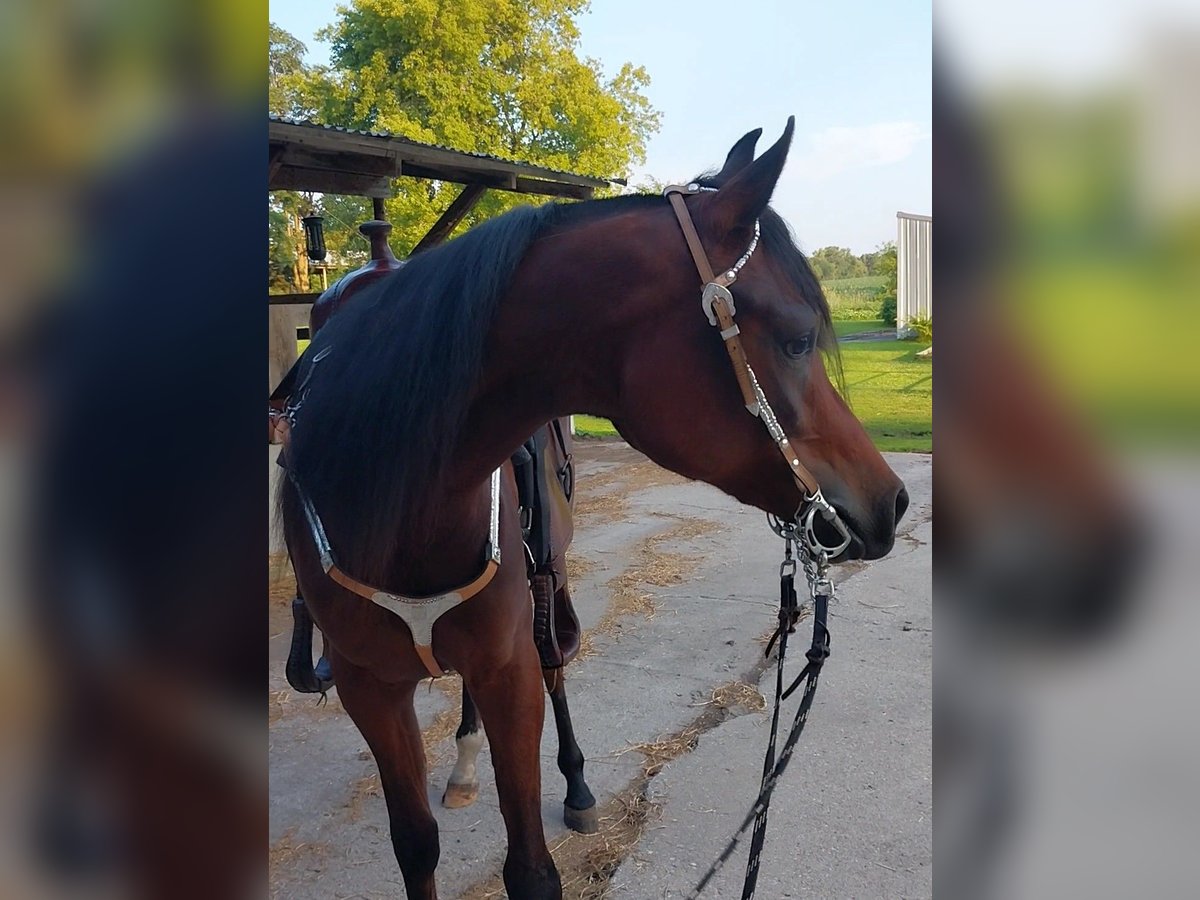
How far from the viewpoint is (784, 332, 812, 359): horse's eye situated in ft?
4.44

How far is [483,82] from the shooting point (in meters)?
10.5

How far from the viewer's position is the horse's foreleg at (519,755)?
1842 millimetres

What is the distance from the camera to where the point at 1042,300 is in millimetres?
484

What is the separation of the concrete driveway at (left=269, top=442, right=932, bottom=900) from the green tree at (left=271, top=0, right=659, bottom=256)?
6914mm

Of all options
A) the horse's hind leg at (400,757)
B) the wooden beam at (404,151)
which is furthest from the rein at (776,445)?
the wooden beam at (404,151)

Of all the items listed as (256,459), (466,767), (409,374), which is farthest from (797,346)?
(466,767)

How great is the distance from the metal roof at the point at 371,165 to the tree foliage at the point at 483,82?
408 cm

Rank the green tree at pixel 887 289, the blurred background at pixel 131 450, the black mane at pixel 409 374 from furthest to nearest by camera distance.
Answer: the green tree at pixel 887 289
the black mane at pixel 409 374
the blurred background at pixel 131 450

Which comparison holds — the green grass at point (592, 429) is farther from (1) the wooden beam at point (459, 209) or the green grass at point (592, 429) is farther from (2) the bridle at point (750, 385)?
(2) the bridle at point (750, 385)

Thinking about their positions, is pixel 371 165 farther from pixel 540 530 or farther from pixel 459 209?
pixel 540 530

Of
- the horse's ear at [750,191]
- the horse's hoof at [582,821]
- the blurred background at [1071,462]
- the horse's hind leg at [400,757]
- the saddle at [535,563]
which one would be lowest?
the horse's hoof at [582,821]

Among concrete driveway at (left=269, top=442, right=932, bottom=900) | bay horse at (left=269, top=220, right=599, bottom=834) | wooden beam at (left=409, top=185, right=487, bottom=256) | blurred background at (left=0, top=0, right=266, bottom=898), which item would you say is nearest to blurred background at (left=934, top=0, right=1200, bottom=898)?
blurred background at (left=0, top=0, right=266, bottom=898)

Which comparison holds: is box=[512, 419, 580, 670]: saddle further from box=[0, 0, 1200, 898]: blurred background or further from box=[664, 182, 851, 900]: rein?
box=[0, 0, 1200, 898]: blurred background

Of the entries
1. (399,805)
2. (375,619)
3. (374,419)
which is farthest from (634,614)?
(374,419)
